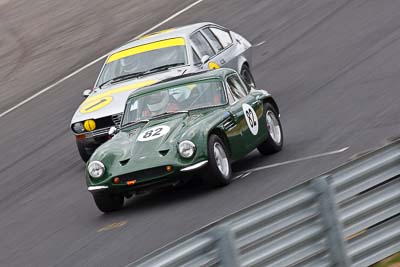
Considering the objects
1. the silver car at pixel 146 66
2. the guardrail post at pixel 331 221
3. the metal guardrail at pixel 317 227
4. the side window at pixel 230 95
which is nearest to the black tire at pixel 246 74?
the silver car at pixel 146 66

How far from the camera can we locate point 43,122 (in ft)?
66.8

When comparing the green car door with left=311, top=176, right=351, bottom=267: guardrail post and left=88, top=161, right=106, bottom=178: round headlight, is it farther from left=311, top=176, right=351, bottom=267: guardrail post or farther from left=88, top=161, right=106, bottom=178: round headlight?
left=311, top=176, right=351, bottom=267: guardrail post

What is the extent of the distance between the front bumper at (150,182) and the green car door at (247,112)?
1.20 metres

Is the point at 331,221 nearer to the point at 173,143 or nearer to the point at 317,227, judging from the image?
the point at 317,227

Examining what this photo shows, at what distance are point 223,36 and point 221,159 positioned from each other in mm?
5722

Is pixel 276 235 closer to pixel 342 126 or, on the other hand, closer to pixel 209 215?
pixel 209 215

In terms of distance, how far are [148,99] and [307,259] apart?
21.0 ft

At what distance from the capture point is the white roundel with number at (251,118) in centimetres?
1330

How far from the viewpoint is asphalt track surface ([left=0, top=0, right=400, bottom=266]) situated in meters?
11.5

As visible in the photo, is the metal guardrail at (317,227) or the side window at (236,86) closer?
the metal guardrail at (317,227)

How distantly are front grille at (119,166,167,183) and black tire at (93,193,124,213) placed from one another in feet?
1.20

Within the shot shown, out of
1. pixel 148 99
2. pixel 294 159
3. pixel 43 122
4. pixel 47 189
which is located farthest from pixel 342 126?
pixel 43 122

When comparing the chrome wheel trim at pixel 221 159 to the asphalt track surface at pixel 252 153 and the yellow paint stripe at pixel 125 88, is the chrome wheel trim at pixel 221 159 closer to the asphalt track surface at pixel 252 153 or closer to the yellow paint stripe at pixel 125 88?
the asphalt track surface at pixel 252 153

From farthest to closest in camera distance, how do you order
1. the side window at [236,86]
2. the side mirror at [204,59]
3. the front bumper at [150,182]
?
the side mirror at [204,59] → the side window at [236,86] → the front bumper at [150,182]
